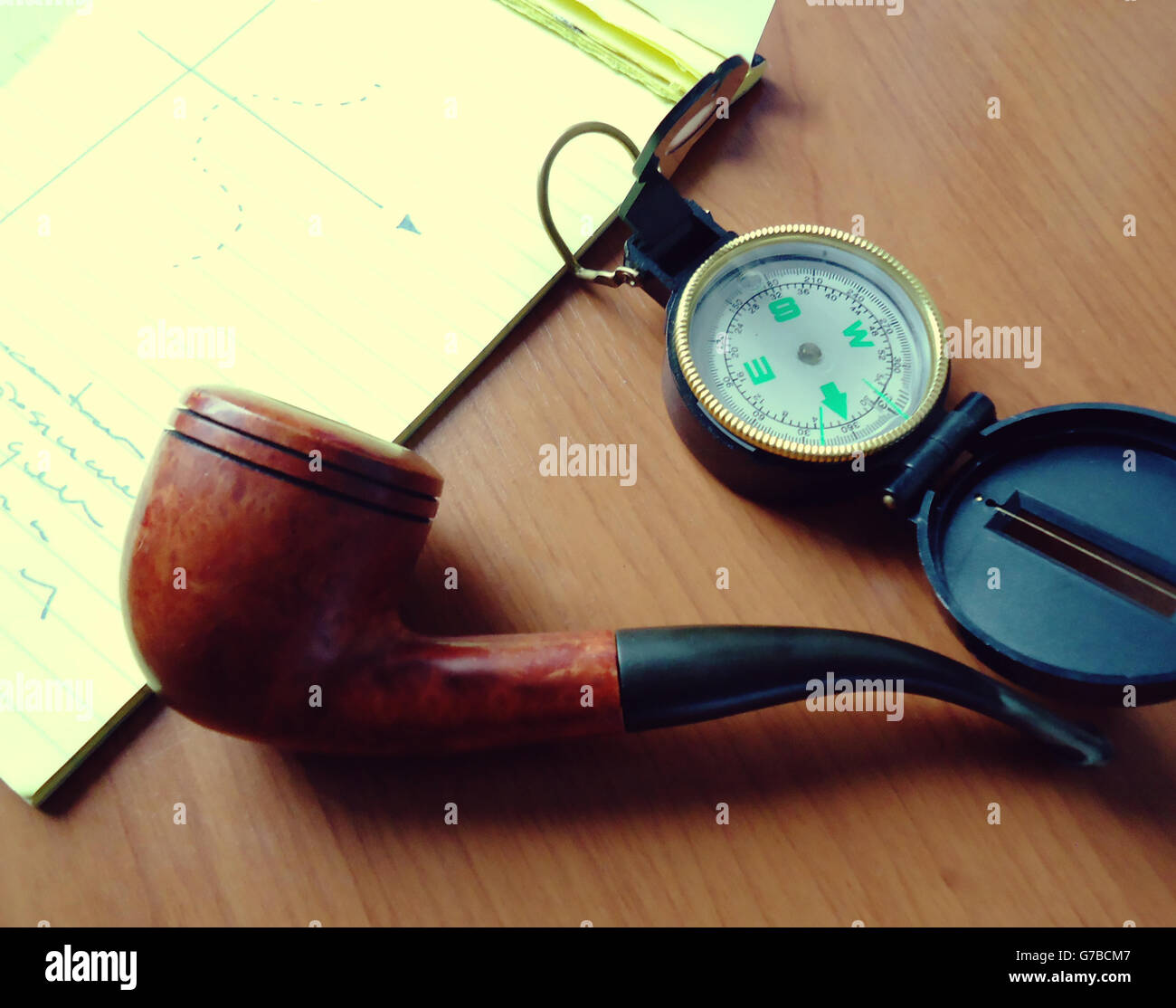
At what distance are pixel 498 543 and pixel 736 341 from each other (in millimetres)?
222

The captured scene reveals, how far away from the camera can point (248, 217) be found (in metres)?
0.74

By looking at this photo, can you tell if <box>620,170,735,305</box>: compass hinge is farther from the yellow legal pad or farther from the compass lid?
the compass lid

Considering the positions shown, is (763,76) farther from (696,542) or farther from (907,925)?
(907,925)

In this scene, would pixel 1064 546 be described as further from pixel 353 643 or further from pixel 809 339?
pixel 353 643

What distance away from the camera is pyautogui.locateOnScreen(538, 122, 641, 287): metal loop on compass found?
26.9 inches

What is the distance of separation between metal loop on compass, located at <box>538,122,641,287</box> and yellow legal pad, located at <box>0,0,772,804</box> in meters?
0.02

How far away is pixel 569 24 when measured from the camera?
0.80 m

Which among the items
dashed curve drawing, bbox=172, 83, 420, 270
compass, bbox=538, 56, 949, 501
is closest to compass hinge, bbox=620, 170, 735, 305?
compass, bbox=538, 56, 949, 501

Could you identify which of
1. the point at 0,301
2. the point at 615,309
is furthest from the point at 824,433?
the point at 0,301

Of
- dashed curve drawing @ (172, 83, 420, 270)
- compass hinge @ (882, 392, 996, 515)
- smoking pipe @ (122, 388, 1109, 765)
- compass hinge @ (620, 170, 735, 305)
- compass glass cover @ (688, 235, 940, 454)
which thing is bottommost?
smoking pipe @ (122, 388, 1109, 765)

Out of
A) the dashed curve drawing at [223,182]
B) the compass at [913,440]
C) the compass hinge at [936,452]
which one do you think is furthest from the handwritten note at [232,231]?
the compass hinge at [936,452]

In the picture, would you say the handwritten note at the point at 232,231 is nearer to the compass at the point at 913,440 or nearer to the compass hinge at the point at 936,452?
the compass at the point at 913,440

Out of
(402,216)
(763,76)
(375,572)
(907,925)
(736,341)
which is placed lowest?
(907,925)

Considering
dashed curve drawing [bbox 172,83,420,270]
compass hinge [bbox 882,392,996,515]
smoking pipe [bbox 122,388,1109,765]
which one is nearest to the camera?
smoking pipe [bbox 122,388,1109,765]
